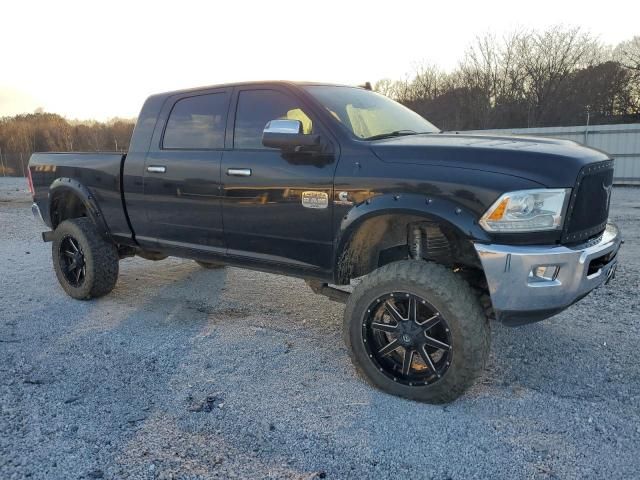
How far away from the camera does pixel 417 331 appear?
3.06 m

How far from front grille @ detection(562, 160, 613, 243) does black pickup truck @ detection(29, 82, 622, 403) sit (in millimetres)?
12

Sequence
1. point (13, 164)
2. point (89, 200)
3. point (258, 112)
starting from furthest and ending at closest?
point (13, 164)
point (89, 200)
point (258, 112)

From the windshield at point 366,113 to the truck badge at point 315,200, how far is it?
1.57 feet

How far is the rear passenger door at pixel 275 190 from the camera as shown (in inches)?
133

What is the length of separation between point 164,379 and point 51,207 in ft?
10.2

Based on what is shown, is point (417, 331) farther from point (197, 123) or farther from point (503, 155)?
point (197, 123)

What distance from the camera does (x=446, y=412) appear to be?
2.96 meters

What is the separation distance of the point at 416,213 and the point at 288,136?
973 millimetres

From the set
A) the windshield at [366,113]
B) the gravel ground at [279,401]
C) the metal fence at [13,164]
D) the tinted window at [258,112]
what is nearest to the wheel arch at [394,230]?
the windshield at [366,113]

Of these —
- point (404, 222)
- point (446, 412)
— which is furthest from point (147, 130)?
point (446, 412)

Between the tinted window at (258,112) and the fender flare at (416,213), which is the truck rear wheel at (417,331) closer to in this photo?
the fender flare at (416,213)

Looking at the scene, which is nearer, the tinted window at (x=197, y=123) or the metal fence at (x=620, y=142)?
the tinted window at (x=197, y=123)

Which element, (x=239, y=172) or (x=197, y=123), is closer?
(x=239, y=172)

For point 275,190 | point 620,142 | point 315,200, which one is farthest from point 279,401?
point 620,142
